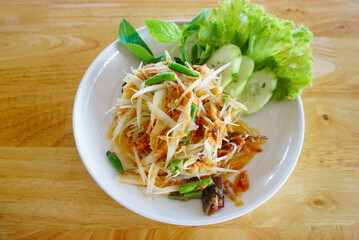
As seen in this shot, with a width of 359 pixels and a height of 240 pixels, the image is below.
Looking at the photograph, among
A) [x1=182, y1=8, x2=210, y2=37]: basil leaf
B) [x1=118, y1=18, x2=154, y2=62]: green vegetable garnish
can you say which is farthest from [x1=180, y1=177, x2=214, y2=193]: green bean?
[x1=182, y1=8, x2=210, y2=37]: basil leaf

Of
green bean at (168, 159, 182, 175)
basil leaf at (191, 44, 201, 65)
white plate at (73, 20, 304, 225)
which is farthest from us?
basil leaf at (191, 44, 201, 65)

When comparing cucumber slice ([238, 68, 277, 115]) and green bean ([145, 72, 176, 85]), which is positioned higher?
green bean ([145, 72, 176, 85])

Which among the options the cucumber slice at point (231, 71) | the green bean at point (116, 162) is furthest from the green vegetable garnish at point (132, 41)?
the green bean at point (116, 162)

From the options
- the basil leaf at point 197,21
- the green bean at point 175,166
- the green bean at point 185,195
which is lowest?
the green bean at point 185,195

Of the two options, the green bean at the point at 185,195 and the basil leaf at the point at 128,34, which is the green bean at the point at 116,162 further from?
the basil leaf at the point at 128,34

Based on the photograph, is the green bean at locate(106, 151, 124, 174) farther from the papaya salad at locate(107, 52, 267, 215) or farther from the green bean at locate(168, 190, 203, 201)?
the green bean at locate(168, 190, 203, 201)

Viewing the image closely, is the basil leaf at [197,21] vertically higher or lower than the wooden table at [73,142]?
higher

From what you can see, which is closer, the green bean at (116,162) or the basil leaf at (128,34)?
the green bean at (116,162)

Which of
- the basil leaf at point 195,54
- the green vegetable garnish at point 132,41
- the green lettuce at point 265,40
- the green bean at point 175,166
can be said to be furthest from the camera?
the basil leaf at point 195,54
